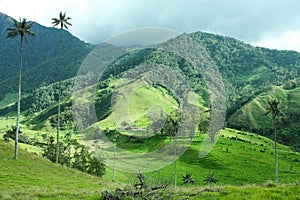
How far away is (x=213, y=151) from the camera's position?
132375mm

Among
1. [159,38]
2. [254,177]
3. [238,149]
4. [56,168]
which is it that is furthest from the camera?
[238,149]

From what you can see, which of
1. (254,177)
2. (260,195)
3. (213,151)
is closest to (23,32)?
(260,195)

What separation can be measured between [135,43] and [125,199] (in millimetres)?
17530

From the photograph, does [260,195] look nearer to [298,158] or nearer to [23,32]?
[23,32]

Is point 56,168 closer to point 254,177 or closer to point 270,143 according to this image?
point 254,177

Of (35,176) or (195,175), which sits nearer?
(35,176)

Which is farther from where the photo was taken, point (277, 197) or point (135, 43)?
point (135, 43)

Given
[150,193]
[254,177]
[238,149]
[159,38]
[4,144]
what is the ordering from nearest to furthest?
1. [150,193]
2. [159,38]
3. [4,144]
4. [254,177]
5. [238,149]

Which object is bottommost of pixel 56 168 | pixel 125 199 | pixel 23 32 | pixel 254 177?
pixel 254 177

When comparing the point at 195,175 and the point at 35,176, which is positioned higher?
the point at 35,176

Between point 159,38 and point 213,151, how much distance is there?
110m

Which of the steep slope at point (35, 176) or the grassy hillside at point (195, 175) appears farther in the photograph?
the steep slope at point (35, 176)

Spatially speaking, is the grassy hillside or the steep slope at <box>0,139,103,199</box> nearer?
the grassy hillside

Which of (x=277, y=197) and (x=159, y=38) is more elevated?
(x=159, y=38)
